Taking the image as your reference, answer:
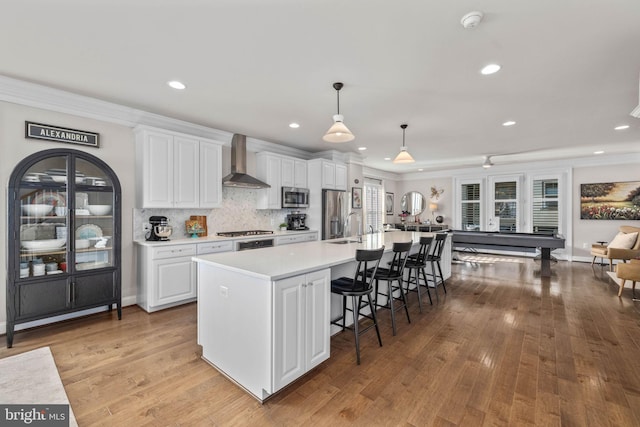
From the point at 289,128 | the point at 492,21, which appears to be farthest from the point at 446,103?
the point at 289,128

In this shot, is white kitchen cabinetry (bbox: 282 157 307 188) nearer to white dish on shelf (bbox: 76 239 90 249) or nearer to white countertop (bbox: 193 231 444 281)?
white countertop (bbox: 193 231 444 281)

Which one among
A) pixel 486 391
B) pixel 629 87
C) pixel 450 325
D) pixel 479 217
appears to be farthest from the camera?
pixel 479 217

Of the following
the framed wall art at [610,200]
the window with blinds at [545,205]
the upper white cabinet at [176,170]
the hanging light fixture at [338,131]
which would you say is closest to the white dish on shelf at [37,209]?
the upper white cabinet at [176,170]

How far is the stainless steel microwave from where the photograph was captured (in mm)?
5465

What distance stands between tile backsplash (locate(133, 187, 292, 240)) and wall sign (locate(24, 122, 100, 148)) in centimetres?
100

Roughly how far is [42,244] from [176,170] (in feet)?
5.29

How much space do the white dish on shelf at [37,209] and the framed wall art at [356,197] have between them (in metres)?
5.05

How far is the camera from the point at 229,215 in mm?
5004

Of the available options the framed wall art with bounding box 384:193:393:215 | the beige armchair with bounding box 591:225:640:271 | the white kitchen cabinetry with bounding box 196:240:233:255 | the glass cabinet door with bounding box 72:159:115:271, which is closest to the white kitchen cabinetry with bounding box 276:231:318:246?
the white kitchen cabinetry with bounding box 196:240:233:255

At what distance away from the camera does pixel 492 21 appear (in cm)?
198

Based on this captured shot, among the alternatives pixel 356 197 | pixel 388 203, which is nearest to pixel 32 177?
pixel 356 197

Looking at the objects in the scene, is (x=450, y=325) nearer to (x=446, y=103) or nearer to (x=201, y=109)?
(x=446, y=103)

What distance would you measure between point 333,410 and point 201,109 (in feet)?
11.9

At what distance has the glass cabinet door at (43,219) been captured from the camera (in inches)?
114
